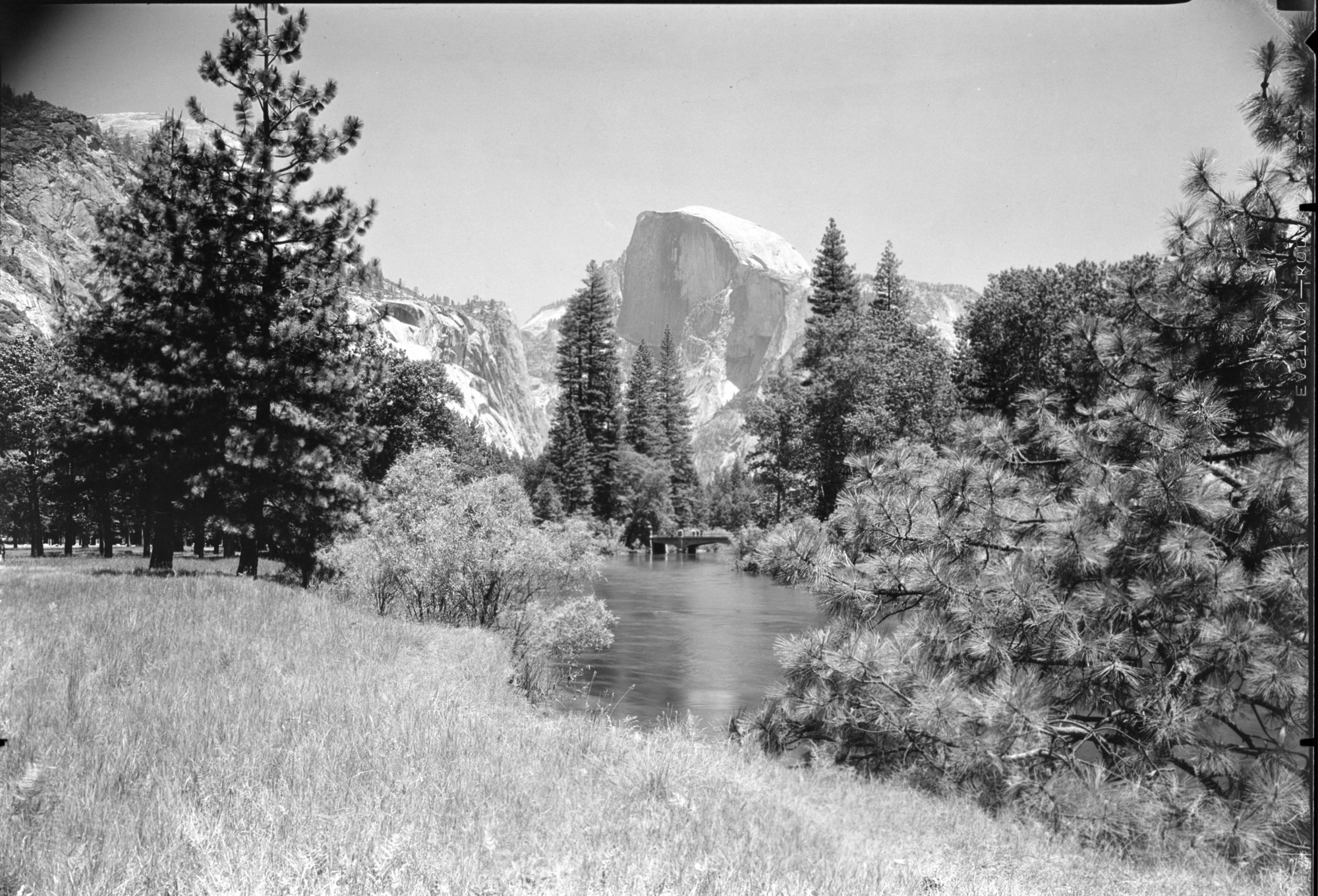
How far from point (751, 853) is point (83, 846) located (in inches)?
88.0

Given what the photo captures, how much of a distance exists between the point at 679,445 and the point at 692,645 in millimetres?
28263

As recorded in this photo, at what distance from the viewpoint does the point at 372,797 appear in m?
3.17

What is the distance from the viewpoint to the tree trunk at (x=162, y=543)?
8094 millimetres

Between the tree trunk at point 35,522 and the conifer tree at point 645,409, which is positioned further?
the conifer tree at point 645,409

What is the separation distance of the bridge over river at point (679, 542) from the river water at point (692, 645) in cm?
878

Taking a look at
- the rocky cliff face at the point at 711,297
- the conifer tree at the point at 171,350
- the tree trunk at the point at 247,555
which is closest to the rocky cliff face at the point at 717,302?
the rocky cliff face at the point at 711,297

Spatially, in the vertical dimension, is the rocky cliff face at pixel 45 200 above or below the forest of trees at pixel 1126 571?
above

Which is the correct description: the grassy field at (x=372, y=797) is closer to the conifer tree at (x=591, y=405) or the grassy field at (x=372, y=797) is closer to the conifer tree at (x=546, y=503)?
the conifer tree at (x=546, y=503)

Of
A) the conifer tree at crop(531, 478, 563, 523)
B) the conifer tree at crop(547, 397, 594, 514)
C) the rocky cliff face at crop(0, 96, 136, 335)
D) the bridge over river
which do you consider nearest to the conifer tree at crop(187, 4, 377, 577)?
the rocky cliff face at crop(0, 96, 136, 335)

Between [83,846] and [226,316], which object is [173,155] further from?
[83,846]

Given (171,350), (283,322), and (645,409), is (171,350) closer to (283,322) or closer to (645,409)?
(283,322)

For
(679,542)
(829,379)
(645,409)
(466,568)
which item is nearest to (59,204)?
(466,568)

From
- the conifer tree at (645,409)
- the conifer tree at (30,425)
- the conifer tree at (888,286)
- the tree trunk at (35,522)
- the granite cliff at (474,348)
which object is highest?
the conifer tree at (888,286)

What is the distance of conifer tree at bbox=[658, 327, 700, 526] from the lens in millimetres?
34719
